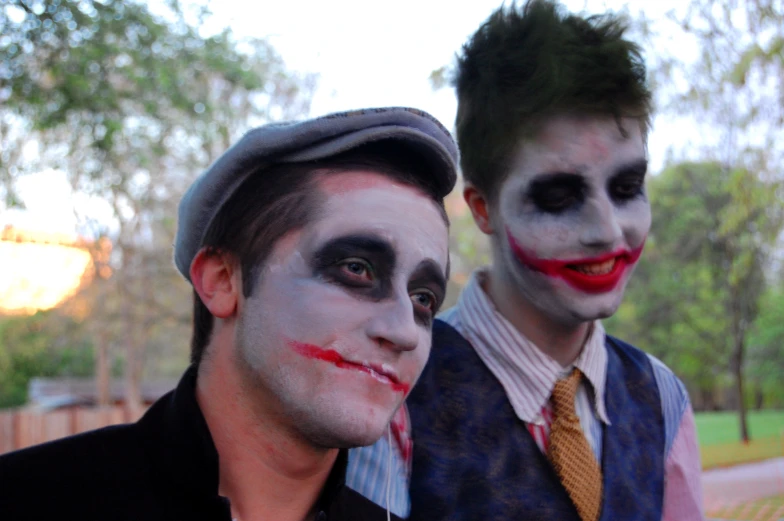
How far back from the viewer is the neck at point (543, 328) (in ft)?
8.00

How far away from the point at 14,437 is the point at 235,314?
14.9m

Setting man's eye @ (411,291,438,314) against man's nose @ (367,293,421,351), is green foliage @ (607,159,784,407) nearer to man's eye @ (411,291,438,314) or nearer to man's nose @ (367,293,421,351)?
man's eye @ (411,291,438,314)

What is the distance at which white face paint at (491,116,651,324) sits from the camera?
2.32 meters

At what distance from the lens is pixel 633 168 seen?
7.73 ft

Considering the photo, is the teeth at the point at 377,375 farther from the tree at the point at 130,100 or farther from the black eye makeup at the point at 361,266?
the tree at the point at 130,100

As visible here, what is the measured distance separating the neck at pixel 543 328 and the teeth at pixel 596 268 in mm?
169

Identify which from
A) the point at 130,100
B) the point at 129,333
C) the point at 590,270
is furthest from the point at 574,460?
the point at 129,333

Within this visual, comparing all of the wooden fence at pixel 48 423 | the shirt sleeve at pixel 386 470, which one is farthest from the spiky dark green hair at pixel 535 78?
the wooden fence at pixel 48 423

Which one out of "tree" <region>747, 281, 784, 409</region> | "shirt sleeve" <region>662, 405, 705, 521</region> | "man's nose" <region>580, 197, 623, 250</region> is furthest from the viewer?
"tree" <region>747, 281, 784, 409</region>

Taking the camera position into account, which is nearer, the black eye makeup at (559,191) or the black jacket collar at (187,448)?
the black jacket collar at (187,448)

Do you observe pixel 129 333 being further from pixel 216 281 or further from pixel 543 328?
pixel 216 281

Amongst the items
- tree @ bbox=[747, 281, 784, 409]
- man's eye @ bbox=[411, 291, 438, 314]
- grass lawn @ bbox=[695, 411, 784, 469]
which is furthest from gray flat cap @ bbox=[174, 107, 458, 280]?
tree @ bbox=[747, 281, 784, 409]

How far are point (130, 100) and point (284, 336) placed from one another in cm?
745

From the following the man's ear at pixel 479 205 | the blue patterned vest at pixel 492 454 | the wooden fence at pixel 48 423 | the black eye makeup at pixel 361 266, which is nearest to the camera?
the black eye makeup at pixel 361 266
